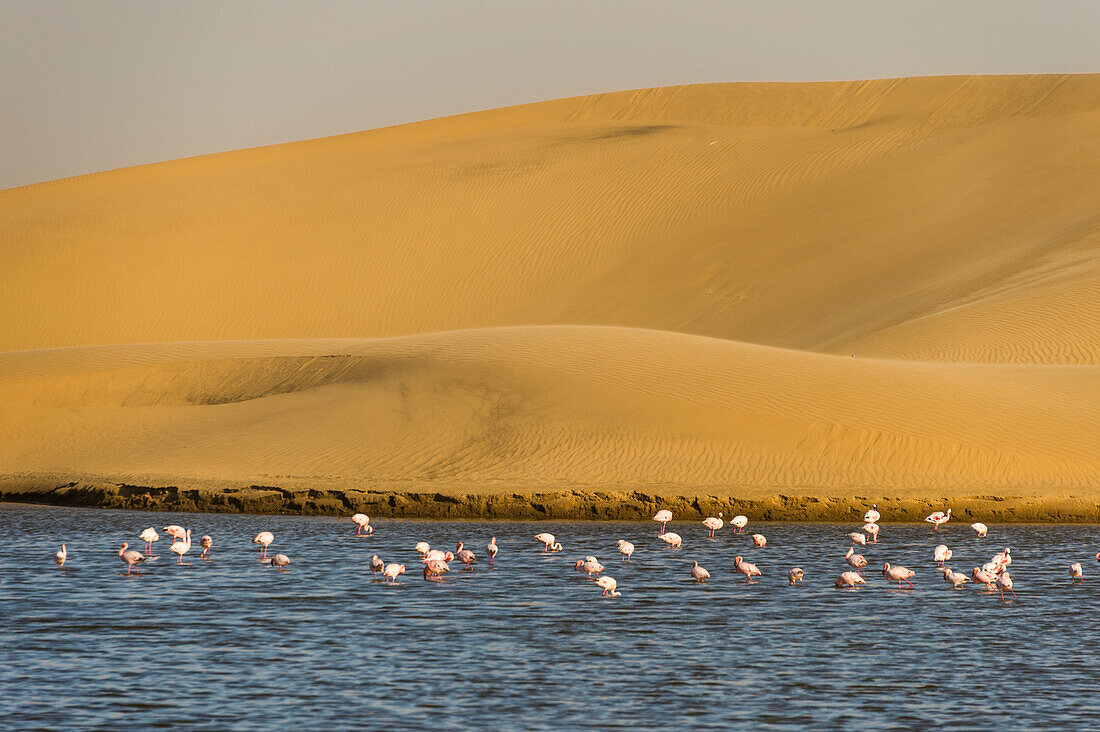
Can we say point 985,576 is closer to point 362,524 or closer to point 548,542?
point 548,542

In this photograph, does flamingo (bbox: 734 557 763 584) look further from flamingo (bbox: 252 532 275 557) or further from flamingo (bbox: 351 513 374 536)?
flamingo (bbox: 351 513 374 536)

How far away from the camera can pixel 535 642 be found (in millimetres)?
16156

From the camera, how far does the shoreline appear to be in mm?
29172

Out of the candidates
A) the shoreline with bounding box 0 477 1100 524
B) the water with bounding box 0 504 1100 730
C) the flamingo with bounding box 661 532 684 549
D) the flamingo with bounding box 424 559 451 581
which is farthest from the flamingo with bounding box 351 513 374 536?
the flamingo with bounding box 661 532 684 549

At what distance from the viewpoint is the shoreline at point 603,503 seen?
29172 mm

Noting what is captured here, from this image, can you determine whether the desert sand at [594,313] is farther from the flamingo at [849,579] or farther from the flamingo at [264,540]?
the flamingo at [849,579]

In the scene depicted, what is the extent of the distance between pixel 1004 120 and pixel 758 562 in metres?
59.8

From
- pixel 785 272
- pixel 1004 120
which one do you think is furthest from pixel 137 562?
pixel 1004 120

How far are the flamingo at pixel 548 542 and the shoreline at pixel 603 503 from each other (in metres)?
5.20

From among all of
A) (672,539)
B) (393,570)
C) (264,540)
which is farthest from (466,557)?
(672,539)

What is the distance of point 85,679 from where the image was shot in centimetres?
1395

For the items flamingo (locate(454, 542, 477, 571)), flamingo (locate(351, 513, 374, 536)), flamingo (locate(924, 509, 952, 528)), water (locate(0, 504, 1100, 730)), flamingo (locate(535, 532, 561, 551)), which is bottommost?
water (locate(0, 504, 1100, 730))

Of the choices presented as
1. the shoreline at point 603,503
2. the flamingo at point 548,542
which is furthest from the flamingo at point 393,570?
the shoreline at point 603,503

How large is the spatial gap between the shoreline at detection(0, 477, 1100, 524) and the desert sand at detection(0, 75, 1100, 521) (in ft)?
0.27
